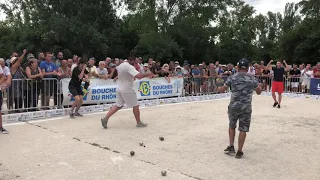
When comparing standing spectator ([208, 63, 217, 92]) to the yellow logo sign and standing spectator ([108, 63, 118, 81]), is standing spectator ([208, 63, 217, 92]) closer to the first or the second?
the yellow logo sign

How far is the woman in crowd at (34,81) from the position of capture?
920cm

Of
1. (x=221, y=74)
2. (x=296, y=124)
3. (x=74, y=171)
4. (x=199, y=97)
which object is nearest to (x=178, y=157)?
(x=74, y=171)

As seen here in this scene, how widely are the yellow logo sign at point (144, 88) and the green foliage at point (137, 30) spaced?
21.5 m

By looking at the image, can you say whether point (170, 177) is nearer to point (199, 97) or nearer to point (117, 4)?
point (199, 97)

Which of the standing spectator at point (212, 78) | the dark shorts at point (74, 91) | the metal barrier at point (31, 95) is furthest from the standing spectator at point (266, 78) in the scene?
the metal barrier at point (31, 95)

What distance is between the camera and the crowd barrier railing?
29.9 ft

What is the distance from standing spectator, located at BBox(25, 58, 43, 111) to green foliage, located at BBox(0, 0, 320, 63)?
→ 23322mm

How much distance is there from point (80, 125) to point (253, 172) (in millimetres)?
4815

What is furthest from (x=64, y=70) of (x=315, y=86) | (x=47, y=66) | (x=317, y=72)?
(x=317, y=72)

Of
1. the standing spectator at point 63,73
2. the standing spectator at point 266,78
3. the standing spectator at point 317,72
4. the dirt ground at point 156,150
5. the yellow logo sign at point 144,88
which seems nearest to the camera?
the dirt ground at point 156,150

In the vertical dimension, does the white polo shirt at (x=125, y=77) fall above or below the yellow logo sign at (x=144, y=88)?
above

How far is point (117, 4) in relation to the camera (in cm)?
3850

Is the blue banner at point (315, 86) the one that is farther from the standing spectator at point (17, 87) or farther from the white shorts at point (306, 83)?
the standing spectator at point (17, 87)

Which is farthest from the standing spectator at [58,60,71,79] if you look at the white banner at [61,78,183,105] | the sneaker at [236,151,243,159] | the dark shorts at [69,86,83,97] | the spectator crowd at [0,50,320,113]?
the sneaker at [236,151,243,159]
